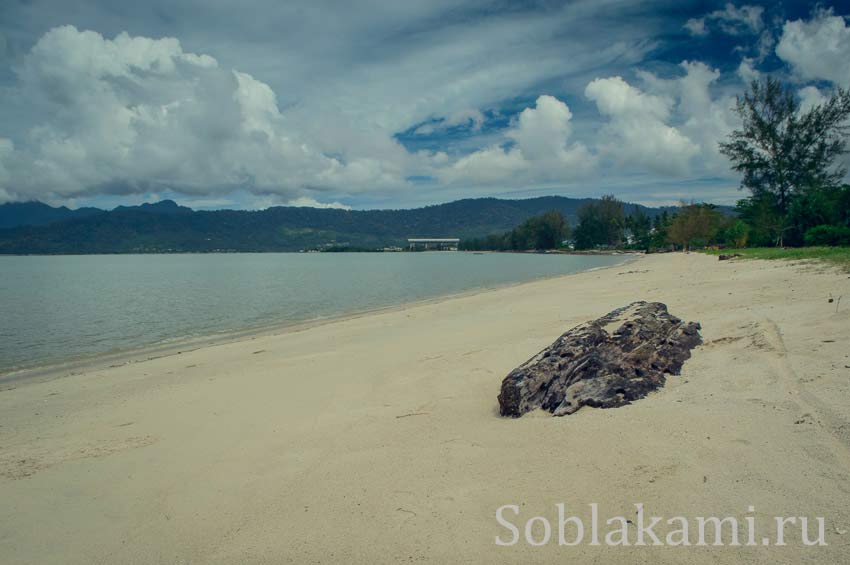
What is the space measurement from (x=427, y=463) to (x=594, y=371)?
2411mm

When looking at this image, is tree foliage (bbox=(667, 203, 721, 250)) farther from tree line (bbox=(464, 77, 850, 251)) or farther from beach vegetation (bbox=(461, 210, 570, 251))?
beach vegetation (bbox=(461, 210, 570, 251))

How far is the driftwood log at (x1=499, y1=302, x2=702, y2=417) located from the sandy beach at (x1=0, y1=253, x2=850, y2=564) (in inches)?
8.2

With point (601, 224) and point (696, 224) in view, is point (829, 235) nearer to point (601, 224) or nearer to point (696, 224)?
point (696, 224)

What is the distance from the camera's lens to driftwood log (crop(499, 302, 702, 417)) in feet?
16.5

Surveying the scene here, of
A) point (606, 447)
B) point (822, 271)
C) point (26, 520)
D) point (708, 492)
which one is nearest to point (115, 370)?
point (26, 520)

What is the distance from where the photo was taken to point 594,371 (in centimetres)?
531

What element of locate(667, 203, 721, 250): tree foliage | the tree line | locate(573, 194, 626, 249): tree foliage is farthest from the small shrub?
locate(573, 194, 626, 249): tree foliage

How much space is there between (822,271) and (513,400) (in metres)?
13.3

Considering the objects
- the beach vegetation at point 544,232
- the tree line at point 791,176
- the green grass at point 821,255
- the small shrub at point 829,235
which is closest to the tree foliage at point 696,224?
the tree line at point 791,176

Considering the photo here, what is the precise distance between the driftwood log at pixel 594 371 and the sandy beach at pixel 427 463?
0.21 metres

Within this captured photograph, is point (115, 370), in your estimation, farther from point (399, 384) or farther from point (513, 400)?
point (513, 400)

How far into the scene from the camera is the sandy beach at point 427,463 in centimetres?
307

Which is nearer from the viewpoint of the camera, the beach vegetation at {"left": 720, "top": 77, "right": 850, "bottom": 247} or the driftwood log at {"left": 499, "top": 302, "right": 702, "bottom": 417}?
the driftwood log at {"left": 499, "top": 302, "right": 702, "bottom": 417}

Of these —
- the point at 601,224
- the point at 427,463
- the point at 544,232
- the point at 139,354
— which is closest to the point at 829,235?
the point at 427,463
